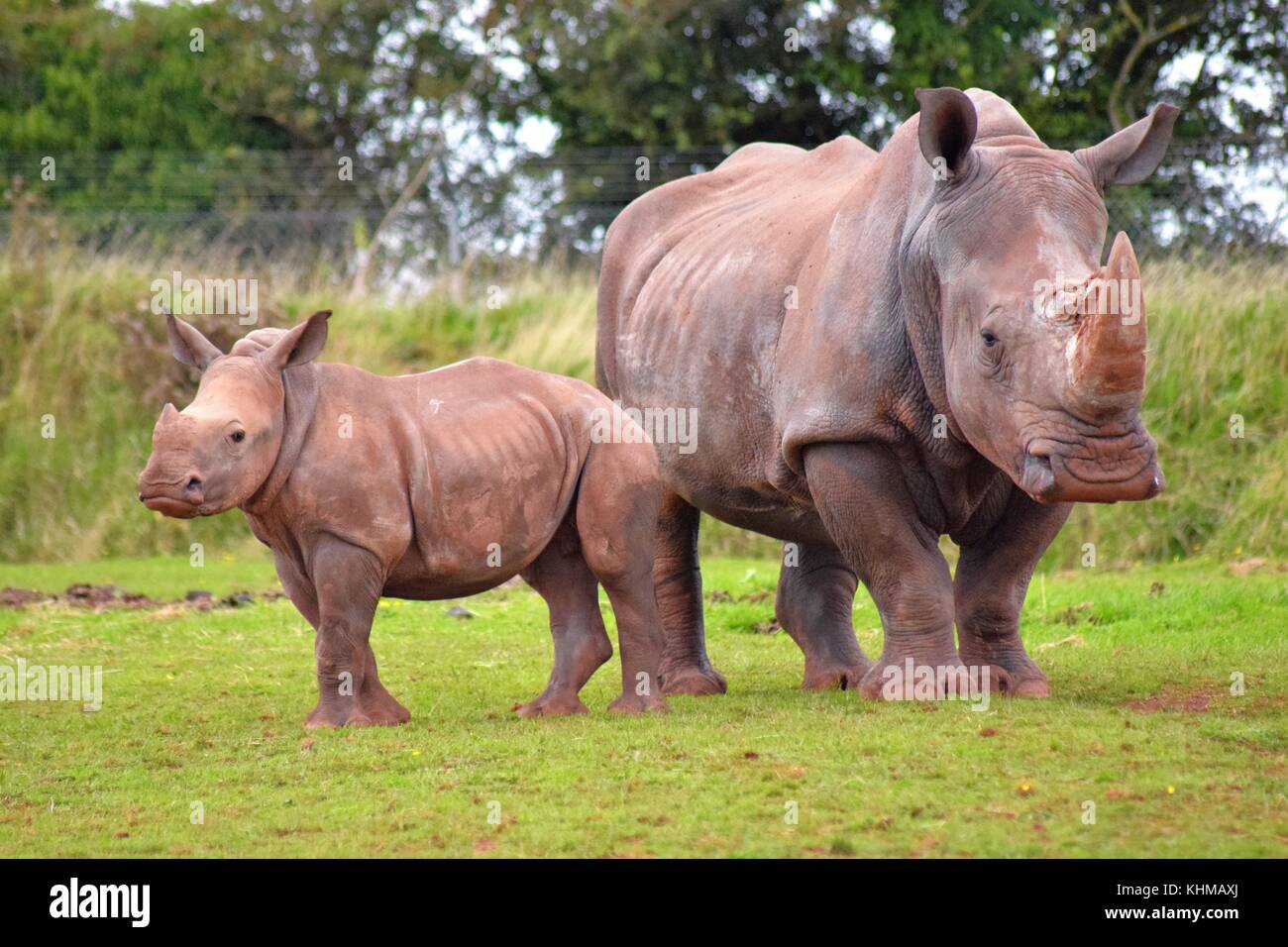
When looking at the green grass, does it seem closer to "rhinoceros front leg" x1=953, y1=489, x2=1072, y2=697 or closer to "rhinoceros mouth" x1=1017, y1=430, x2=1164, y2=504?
"rhinoceros front leg" x1=953, y1=489, x2=1072, y2=697

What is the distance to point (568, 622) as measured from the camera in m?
8.44

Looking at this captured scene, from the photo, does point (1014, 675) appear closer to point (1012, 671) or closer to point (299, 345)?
point (1012, 671)

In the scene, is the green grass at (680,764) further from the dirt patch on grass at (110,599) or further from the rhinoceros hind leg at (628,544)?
the dirt patch on grass at (110,599)

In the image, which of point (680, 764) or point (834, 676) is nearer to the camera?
point (680, 764)

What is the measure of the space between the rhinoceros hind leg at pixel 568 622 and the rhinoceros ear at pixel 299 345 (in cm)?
131

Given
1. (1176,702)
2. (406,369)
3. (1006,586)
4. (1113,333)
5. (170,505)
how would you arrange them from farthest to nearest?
1. (406,369)
2. (1006,586)
3. (1176,702)
4. (170,505)
5. (1113,333)

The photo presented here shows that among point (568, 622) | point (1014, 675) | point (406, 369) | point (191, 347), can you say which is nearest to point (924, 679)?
point (1014, 675)

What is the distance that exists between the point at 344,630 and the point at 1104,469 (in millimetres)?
3056

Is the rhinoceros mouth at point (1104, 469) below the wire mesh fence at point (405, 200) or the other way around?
below

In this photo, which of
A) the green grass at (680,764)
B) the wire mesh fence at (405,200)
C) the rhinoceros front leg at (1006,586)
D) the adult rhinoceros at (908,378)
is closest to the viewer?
the green grass at (680,764)

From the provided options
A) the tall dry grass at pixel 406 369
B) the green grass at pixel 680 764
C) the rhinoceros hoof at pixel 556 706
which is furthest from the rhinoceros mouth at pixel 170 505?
the tall dry grass at pixel 406 369

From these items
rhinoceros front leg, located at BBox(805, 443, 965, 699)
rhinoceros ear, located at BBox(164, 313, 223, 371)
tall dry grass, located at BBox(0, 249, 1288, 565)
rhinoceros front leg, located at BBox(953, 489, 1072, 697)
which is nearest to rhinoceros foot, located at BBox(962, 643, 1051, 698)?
rhinoceros front leg, located at BBox(953, 489, 1072, 697)

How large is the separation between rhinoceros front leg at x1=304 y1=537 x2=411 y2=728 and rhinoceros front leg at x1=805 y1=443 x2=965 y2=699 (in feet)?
6.55

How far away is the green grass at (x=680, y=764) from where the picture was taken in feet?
19.4
